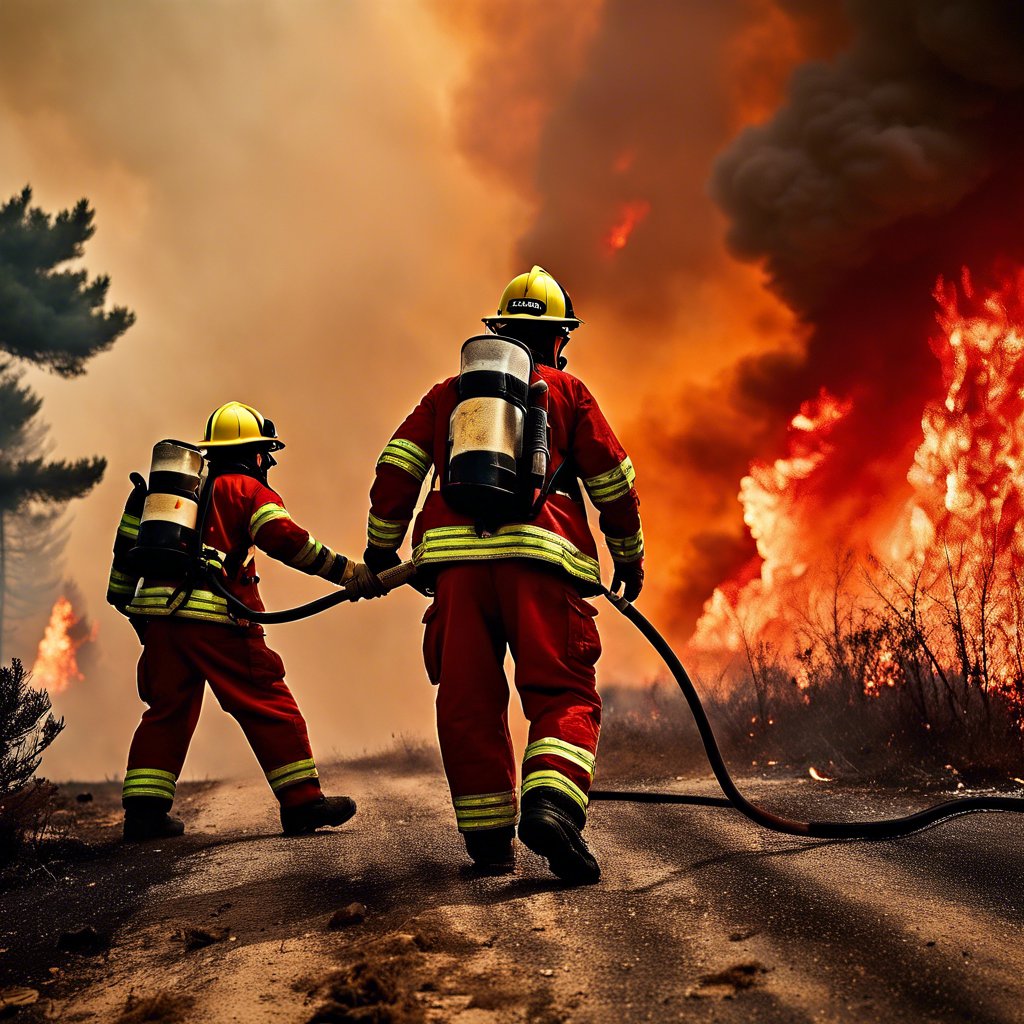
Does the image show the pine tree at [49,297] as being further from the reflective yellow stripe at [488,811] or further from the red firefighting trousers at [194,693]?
the reflective yellow stripe at [488,811]

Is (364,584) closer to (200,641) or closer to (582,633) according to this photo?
(200,641)

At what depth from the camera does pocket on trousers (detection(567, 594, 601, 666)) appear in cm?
339

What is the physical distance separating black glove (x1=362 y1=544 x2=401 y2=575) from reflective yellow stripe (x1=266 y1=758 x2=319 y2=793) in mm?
1151

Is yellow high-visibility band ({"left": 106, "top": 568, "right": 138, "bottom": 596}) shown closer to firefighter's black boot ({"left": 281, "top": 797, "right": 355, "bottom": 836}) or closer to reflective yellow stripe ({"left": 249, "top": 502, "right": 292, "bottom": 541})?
reflective yellow stripe ({"left": 249, "top": 502, "right": 292, "bottom": 541})

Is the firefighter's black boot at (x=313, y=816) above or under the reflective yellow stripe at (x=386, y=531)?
under

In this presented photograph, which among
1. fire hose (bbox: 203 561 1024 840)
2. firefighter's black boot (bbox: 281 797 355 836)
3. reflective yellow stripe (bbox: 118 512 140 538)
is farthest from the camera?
reflective yellow stripe (bbox: 118 512 140 538)

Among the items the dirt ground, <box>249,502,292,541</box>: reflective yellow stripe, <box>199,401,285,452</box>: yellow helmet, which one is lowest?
the dirt ground

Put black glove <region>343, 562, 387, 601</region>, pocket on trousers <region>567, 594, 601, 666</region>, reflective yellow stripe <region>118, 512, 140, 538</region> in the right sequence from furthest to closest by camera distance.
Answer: reflective yellow stripe <region>118, 512, 140, 538</region>
black glove <region>343, 562, 387, 601</region>
pocket on trousers <region>567, 594, 601, 666</region>

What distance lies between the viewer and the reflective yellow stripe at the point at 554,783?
10.0 feet

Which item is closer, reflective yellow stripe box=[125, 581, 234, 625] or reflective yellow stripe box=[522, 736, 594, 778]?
reflective yellow stripe box=[522, 736, 594, 778]

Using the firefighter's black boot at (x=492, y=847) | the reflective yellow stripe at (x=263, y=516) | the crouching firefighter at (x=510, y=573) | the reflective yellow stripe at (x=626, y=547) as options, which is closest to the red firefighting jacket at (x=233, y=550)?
the reflective yellow stripe at (x=263, y=516)

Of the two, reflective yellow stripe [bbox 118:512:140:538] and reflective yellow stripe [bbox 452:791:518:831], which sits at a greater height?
reflective yellow stripe [bbox 118:512:140:538]

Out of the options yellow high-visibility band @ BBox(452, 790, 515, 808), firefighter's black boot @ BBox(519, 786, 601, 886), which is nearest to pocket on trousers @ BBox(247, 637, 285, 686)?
yellow high-visibility band @ BBox(452, 790, 515, 808)

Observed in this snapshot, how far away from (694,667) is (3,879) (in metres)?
6.33
